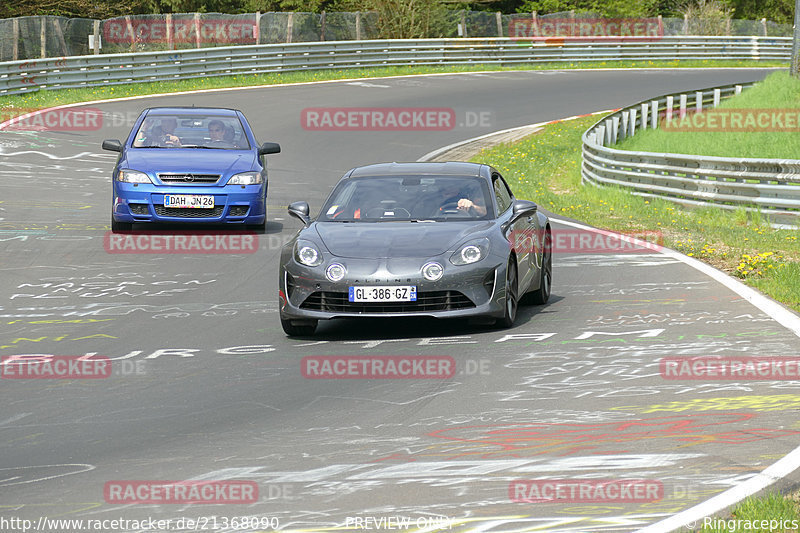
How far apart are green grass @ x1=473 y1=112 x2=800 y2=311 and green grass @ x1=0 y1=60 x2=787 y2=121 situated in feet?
40.3

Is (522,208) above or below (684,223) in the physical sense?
above

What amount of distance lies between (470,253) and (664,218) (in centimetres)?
1004

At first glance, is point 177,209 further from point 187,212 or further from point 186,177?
point 186,177

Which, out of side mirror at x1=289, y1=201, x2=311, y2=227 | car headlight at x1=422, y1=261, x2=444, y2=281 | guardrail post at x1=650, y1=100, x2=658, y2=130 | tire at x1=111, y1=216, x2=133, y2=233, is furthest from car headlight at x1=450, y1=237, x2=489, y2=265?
guardrail post at x1=650, y1=100, x2=658, y2=130

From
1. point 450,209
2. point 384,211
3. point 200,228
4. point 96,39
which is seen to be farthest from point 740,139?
point 96,39

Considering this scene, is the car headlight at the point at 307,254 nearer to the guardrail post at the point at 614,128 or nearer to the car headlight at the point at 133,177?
the car headlight at the point at 133,177

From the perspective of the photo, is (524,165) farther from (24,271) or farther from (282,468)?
(282,468)

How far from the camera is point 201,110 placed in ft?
60.0

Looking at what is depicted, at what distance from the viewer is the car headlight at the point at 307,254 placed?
32.9ft

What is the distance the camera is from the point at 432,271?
9.80 m

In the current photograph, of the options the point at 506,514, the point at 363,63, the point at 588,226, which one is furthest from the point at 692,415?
the point at 363,63

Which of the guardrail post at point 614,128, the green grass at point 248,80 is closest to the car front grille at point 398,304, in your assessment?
the guardrail post at point 614,128

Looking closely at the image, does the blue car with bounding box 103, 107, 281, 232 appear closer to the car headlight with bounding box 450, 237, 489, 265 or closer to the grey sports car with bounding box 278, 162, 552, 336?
the grey sports car with bounding box 278, 162, 552, 336

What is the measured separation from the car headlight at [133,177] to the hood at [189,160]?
0.07 metres
